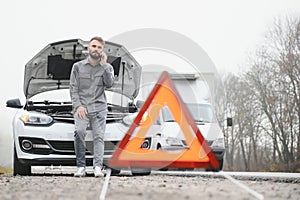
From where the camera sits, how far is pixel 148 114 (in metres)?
9.25

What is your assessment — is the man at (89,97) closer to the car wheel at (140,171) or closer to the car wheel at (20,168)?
the car wheel at (140,171)

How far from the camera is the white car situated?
347 inches

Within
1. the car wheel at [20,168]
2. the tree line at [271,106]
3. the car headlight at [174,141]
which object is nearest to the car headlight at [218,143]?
the car headlight at [174,141]

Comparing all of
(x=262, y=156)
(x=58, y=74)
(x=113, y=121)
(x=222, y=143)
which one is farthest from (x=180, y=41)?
(x=262, y=156)

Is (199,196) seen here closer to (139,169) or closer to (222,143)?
(139,169)

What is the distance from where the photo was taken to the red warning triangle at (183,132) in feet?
26.2

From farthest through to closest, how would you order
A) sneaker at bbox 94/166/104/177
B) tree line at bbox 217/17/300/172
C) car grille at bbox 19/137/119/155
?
tree line at bbox 217/17/300/172
car grille at bbox 19/137/119/155
sneaker at bbox 94/166/104/177

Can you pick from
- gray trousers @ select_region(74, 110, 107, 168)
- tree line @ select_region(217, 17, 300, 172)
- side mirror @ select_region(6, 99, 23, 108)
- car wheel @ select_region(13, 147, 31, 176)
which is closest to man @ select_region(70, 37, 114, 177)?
gray trousers @ select_region(74, 110, 107, 168)

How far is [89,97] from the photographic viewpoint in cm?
845

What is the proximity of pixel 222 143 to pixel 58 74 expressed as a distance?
5.20 meters

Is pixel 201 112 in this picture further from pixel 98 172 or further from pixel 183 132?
pixel 98 172

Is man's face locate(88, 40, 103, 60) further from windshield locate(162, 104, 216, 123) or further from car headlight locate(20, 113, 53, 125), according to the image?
windshield locate(162, 104, 216, 123)

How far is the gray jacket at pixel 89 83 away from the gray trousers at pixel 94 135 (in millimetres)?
139

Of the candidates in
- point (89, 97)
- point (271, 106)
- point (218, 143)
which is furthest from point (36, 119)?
point (271, 106)
